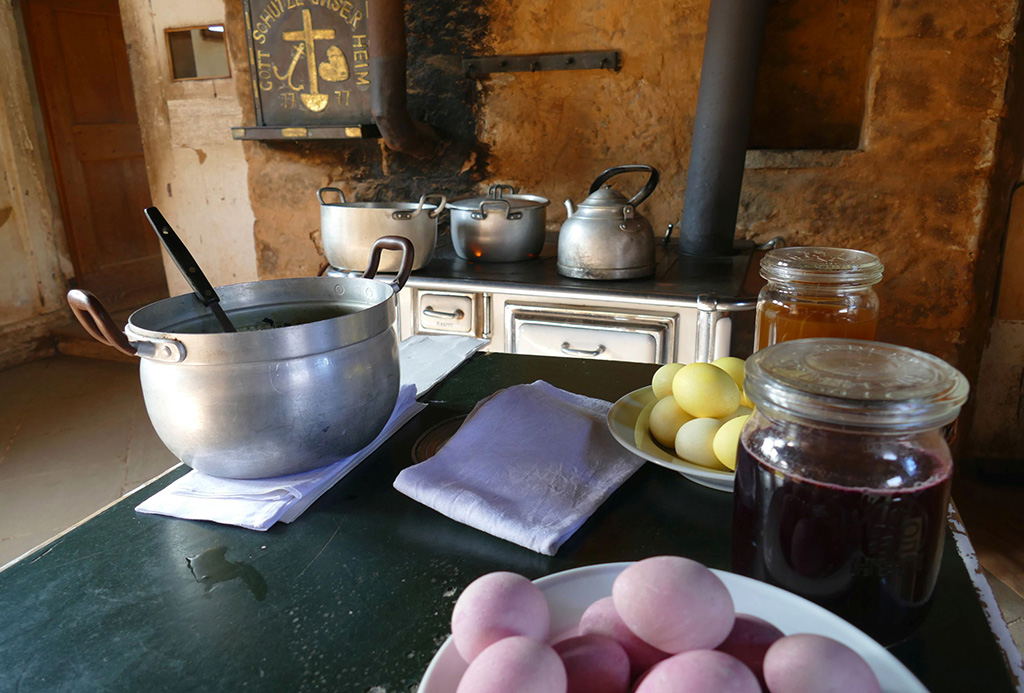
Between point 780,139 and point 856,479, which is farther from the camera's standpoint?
point 780,139

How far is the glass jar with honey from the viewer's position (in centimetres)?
90

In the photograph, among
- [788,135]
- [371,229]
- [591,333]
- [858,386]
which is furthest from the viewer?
[788,135]

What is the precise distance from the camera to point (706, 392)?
771 millimetres

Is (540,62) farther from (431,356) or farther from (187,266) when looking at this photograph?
(187,266)

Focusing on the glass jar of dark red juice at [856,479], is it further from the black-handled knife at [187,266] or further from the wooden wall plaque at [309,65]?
the wooden wall plaque at [309,65]

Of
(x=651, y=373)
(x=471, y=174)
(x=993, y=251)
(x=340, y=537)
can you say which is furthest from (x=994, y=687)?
(x=471, y=174)

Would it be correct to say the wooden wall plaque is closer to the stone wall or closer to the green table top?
the stone wall

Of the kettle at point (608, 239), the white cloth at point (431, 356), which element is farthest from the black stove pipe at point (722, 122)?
the white cloth at point (431, 356)

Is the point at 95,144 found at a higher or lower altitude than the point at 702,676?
higher

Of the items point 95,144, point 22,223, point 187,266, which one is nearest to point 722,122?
point 187,266

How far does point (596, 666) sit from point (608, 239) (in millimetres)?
1658

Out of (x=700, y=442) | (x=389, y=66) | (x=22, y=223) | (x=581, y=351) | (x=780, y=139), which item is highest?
(x=389, y=66)

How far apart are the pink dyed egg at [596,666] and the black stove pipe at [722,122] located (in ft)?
6.58

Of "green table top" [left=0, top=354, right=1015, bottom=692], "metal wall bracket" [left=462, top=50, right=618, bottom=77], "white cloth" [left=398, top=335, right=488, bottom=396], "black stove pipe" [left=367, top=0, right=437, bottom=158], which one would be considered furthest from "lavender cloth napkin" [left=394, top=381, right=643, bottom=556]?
"metal wall bracket" [left=462, top=50, right=618, bottom=77]
